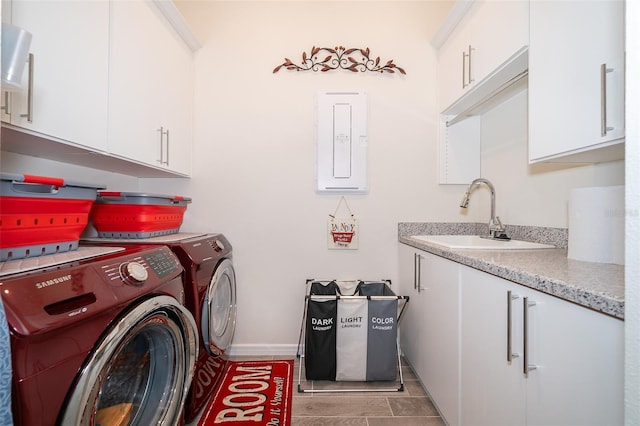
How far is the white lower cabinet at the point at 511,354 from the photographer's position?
27.1 inches

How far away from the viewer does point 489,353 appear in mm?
1084

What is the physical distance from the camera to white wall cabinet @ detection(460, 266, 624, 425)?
68cm

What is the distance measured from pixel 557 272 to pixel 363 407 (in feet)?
4.10

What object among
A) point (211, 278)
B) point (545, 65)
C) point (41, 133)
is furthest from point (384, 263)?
point (41, 133)

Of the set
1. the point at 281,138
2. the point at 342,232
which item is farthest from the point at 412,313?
the point at 281,138

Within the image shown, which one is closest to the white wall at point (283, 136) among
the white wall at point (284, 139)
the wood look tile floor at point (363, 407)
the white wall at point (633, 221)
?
the white wall at point (284, 139)

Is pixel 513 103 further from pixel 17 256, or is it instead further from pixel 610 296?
pixel 17 256

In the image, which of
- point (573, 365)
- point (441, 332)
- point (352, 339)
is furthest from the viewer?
point (352, 339)

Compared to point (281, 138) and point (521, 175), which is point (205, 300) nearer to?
point (281, 138)

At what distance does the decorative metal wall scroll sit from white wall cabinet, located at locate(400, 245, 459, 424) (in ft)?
4.41

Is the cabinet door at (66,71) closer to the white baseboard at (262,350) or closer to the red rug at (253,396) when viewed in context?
the red rug at (253,396)

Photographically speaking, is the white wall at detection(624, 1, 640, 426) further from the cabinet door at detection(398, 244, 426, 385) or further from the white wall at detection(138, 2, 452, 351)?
the white wall at detection(138, 2, 452, 351)

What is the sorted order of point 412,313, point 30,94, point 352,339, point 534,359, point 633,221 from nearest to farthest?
point 633,221
point 534,359
point 30,94
point 352,339
point 412,313

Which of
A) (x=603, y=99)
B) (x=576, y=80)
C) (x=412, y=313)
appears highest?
(x=576, y=80)
